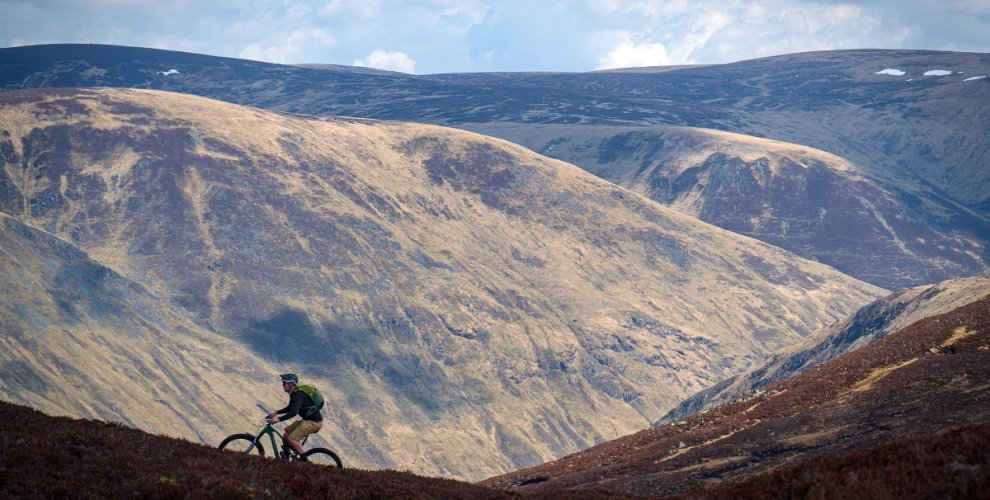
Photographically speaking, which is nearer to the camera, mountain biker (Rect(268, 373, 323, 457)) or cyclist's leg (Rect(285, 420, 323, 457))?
mountain biker (Rect(268, 373, 323, 457))

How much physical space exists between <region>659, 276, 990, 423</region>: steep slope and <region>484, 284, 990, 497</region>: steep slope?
32155mm

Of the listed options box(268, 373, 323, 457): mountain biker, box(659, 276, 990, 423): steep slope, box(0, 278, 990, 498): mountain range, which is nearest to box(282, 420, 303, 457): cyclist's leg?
box(268, 373, 323, 457): mountain biker

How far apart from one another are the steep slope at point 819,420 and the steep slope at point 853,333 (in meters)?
32.2

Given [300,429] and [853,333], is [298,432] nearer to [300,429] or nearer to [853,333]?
[300,429]

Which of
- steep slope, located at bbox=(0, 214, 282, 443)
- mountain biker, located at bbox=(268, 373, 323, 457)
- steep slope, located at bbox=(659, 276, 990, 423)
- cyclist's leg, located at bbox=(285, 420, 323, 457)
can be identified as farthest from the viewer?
steep slope, located at bbox=(0, 214, 282, 443)

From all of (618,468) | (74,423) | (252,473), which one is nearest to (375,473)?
(252,473)

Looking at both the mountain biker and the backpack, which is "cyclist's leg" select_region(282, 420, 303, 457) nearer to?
the mountain biker

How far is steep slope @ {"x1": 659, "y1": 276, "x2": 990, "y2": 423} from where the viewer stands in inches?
3688

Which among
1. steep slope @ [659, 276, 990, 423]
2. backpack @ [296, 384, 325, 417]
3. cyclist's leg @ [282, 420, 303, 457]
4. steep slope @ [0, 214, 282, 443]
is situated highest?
steep slope @ [0, 214, 282, 443]

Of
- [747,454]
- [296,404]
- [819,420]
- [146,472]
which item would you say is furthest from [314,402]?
[819,420]

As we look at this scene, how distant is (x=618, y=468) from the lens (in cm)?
4756

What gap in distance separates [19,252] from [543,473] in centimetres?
15211

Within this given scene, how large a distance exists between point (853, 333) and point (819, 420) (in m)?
90.9

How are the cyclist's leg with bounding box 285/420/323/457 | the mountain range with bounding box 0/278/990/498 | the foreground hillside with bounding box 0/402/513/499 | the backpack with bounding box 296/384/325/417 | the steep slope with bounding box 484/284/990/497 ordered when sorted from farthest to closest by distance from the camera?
the steep slope with bounding box 484/284/990/497 < the cyclist's leg with bounding box 285/420/323/457 < the backpack with bounding box 296/384/325/417 < the foreground hillside with bounding box 0/402/513/499 < the mountain range with bounding box 0/278/990/498
